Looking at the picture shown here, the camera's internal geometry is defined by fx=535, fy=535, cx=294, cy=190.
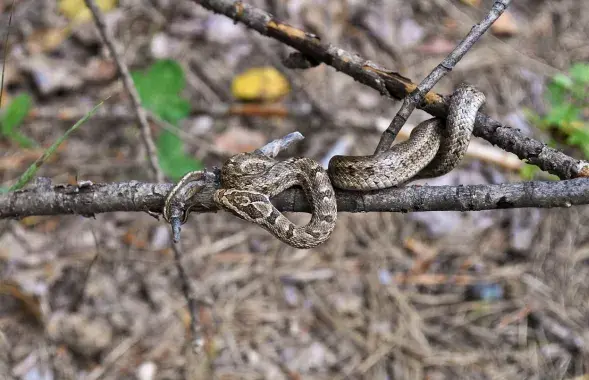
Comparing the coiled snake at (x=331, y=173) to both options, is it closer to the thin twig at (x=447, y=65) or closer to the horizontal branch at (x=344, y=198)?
the horizontal branch at (x=344, y=198)

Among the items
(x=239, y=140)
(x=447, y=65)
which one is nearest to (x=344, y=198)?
(x=447, y=65)

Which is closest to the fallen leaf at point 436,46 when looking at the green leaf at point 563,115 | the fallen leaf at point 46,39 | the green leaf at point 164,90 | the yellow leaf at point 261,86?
the yellow leaf at point 261,86

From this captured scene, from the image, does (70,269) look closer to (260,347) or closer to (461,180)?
(260,347)

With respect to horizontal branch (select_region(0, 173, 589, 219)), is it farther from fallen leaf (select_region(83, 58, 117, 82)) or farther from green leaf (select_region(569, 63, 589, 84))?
fallen leaf (select_region(83, 58, 117, 82))

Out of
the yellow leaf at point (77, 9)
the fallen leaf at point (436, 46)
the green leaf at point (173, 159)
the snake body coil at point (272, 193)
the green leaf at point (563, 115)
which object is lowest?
the snake body coil at point (272, 193)

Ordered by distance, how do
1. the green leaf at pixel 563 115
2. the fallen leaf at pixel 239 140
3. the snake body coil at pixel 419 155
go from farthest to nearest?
the fallen leaf at pixel 239 140, the green leaf at pixel 563 115, the snake body coil at pixel 419 155
